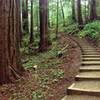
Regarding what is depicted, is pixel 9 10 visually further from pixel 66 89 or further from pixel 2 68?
pixel 66 89

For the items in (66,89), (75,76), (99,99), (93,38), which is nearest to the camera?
(99,99)

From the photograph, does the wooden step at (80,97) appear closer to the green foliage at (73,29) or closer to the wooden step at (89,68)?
the wooden step at (89,68)

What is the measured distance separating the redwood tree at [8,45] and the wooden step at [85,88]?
2.00m

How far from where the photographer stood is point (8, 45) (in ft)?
25.6

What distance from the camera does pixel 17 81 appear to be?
25.3 feet

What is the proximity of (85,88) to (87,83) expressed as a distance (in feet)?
1.91

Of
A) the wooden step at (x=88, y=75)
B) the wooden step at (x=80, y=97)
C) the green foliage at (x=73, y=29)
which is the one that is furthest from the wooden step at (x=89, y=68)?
the green foliage at (x=73, y=29)

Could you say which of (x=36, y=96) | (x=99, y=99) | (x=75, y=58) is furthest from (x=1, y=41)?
(x=75, y=58)

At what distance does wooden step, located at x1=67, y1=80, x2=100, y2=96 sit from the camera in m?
6.55

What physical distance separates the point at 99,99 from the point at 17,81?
9.17 ft

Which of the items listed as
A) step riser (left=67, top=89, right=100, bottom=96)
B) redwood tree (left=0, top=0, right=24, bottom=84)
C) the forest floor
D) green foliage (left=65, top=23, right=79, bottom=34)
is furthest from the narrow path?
green foliage (left=65, top=23, right=79, bottom=34)

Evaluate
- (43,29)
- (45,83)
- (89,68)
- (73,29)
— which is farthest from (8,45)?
(73,29)

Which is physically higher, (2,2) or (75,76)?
(2,2)

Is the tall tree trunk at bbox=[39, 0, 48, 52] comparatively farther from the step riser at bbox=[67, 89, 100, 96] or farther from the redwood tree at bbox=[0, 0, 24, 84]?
the step riser at bbox=[67, 89, 100, 96]
